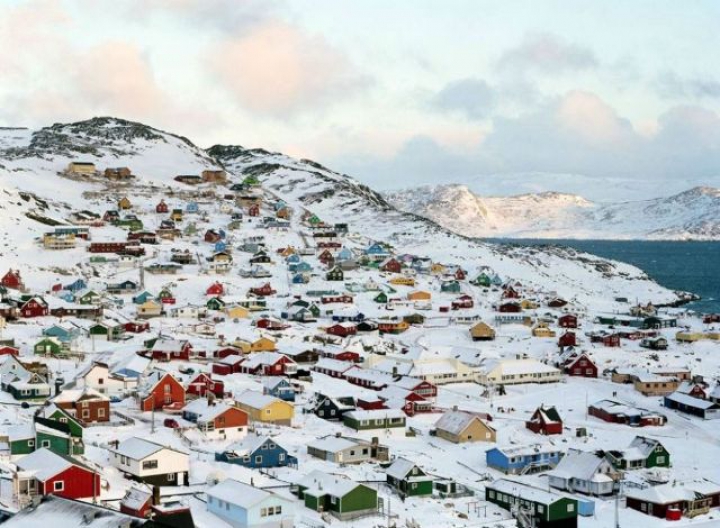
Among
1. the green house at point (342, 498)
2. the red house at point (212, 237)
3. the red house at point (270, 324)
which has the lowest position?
the green house at point (342, 498)

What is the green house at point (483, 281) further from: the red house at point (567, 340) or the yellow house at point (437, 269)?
the red house at point (567, 340)

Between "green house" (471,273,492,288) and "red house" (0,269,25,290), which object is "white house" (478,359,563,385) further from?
"red house" (0,269,25,290)

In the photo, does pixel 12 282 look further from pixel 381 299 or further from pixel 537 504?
pixel 537 504

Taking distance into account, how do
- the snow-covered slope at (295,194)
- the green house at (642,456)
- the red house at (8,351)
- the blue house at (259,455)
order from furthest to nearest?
the snow-covered slope at (295,194)
the red house at (8,351)
the green house at (642,456)
the blue house at (259,455)

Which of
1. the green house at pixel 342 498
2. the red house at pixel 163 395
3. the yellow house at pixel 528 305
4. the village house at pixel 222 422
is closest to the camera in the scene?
the green house at pixel 342 498

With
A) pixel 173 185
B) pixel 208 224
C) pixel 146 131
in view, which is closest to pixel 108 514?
pixel 208 224

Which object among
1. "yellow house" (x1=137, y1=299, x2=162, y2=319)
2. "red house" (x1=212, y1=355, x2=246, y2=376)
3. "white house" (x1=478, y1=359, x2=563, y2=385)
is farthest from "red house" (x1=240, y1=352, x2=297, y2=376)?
"yellow house" (x1=137, y1=299, x2=162, y2=319)

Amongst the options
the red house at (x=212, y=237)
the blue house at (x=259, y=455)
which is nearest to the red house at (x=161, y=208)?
the red house at (x=212, y=237)
